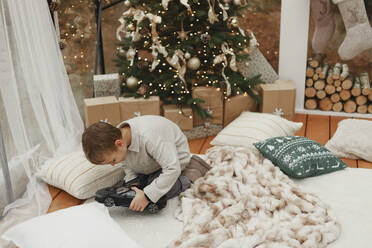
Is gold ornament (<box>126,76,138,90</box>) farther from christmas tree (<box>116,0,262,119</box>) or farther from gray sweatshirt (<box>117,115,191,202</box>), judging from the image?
gray sweatshirt (<box>117,115,191,202</box>)

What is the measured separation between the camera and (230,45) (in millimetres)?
3074

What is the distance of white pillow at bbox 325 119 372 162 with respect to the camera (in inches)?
106

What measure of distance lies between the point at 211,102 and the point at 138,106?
559 millimetres

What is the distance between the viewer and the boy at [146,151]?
1.81m

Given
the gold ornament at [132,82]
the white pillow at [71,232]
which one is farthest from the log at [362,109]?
the white pillow at [71,232]

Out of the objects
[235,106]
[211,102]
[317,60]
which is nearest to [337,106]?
[317,60]

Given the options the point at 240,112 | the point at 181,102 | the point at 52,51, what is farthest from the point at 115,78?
the point at 240,112

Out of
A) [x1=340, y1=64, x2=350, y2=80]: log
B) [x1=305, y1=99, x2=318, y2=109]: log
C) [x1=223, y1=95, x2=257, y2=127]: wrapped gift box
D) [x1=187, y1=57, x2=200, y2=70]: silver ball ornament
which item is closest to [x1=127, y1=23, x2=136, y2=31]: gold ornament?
[x1=187, y1=57, x2=200, y2=70]: silver ball ornament

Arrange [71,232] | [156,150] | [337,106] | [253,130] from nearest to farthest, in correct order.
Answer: [71,232]
[156,150]
[253,130]
[337,106]

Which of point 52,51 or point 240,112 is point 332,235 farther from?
point 52,51

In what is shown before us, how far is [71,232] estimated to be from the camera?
1691 millimetres

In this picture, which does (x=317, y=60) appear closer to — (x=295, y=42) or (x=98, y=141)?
(x=295, y=42)

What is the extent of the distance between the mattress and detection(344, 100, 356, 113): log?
119 cm

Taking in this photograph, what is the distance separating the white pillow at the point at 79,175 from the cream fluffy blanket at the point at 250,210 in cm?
46
